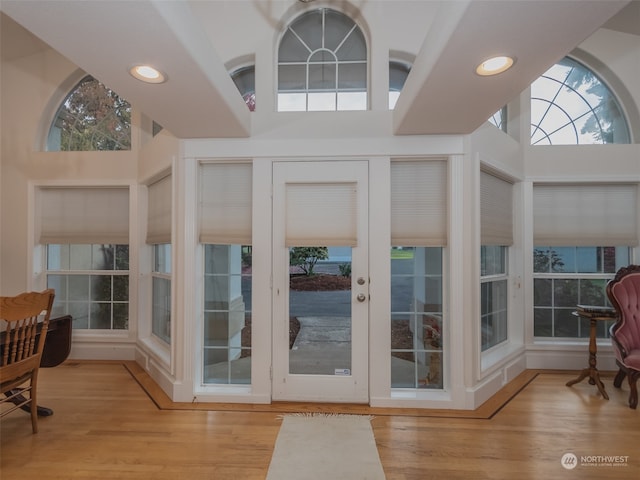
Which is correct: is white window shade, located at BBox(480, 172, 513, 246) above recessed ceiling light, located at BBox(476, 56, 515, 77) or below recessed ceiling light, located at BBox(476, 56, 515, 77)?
below

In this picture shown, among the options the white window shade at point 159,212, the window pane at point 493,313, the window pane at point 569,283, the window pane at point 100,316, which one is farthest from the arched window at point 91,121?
the window pane at point 569,283

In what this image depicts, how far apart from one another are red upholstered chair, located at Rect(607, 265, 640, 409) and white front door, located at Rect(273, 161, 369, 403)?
211cm

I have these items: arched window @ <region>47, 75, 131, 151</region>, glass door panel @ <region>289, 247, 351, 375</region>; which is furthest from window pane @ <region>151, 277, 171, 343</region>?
arched window @ <region>47, 75, 131, 151</region>

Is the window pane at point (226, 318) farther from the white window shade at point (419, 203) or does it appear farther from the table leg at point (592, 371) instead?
the table leg at point (592, 371)

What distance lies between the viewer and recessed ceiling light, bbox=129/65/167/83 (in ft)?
5.20

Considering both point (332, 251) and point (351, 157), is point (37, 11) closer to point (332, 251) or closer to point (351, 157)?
point (351, 157)

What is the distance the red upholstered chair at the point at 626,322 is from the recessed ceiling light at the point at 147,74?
12.4 ft

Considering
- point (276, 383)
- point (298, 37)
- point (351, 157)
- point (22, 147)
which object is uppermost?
point (298, 37)

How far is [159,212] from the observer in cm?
308

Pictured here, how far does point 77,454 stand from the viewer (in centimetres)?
198

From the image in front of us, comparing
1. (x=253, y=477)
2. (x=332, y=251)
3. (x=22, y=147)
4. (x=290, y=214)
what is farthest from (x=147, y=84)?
(x=22, y=147)

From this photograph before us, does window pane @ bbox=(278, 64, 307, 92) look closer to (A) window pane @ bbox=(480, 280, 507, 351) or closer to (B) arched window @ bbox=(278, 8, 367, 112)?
(B) arched window @ bbox=(278, 8, 367, 112)

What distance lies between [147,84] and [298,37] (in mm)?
1622

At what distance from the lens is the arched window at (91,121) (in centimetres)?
353
